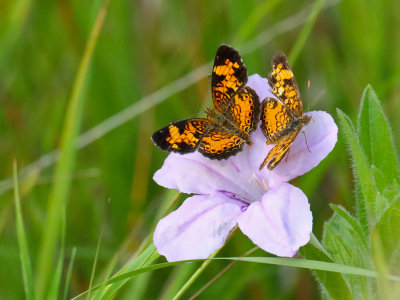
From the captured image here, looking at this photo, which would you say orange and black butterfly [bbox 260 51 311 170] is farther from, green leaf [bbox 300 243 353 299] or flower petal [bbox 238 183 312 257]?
green leaf [bbox 300 243 353 299]

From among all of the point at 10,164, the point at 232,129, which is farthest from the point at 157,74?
the point at 232,129

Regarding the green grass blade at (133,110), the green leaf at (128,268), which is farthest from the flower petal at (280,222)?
the green grass blade at (133,110)

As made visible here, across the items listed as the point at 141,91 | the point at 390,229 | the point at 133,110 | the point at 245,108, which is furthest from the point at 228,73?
the point at 141,91

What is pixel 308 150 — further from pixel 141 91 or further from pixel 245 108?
pixel 141 91

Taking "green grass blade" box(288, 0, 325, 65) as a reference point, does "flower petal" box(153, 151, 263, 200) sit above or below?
below

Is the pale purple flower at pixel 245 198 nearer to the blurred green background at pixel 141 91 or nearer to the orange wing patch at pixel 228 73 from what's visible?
the orange wing patch at pixel 228 73

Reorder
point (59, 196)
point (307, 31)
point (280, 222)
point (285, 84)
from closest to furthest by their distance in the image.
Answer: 1. point (280, 222)
2. point (285, 84)
3. point (59, 196)
4. point (307, 31)

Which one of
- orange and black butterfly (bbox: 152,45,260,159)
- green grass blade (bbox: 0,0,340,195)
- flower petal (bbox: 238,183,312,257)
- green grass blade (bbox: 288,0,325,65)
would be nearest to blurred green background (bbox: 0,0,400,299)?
green grass blade (bbox: 0,0,340,195)
